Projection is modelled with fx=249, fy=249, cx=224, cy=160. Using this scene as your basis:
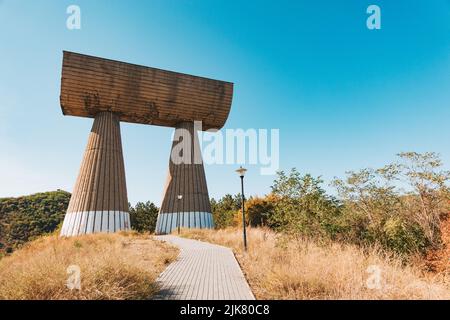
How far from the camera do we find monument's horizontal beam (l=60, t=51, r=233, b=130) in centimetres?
2297

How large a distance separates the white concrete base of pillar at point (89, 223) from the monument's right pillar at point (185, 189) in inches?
212

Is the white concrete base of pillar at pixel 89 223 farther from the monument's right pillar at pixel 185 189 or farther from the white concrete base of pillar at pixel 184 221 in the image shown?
the monument's right pillar at pixel 185 189

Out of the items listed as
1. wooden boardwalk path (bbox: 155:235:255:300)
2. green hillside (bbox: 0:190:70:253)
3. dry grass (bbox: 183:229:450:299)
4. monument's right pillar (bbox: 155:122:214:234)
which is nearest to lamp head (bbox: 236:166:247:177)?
wooden boardwalk path (bbox: 155:235:255:300)

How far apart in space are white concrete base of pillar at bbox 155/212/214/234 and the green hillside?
2761 cm

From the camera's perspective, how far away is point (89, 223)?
2116cm

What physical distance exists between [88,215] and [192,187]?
9921mm

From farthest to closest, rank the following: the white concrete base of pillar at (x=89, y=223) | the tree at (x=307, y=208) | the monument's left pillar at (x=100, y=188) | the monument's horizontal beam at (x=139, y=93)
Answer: the monument's horizontal beam at (x=139, y=93), the monument's left pillar at (x=100, y=188), the white concrete base of pillar at (x=89, y=223), the tree at (x=307, y=208)

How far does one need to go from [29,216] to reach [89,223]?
4078 cm

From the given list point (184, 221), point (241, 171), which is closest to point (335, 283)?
point (241, 171)

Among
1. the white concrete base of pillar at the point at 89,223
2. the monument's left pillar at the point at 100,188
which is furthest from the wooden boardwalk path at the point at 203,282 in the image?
the monument's left pillar at the point at 100,188

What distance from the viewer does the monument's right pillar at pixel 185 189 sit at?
25812 millimetres

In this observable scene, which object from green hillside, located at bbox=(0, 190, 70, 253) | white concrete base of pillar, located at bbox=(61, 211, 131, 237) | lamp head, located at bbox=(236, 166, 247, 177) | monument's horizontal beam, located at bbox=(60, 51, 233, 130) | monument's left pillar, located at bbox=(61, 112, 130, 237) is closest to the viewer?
lamp head, located at bbox=(236, 166, 247, 177)

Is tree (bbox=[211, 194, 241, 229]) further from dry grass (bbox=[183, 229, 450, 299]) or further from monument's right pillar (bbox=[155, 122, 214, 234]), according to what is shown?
dry grass (bbox=[183, 229, 450, 299])

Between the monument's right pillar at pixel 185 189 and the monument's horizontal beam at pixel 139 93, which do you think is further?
the monument's right pillar at pixel 185 189
